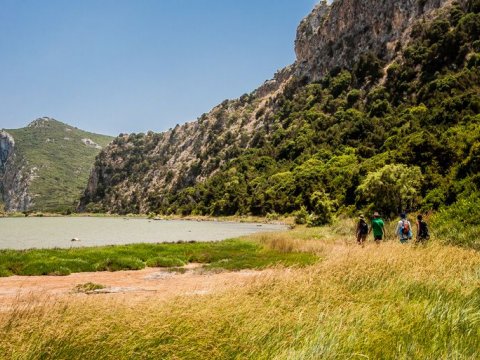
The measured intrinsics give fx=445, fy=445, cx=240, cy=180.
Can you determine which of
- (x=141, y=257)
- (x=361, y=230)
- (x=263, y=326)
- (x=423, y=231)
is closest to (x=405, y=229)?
(x=423, y=231)

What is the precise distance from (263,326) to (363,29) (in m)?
180

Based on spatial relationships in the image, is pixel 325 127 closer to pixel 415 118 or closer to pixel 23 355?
pixel 415 118

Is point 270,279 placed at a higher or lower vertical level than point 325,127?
lower

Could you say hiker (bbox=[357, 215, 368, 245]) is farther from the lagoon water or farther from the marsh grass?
the lagoon water

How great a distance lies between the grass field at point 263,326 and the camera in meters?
6.75

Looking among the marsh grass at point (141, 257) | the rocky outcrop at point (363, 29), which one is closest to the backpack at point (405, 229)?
the marsh grass at point (141, 257)

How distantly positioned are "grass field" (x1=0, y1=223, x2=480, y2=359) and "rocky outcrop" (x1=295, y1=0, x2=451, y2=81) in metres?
156

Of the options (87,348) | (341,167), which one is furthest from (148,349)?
(341,167)

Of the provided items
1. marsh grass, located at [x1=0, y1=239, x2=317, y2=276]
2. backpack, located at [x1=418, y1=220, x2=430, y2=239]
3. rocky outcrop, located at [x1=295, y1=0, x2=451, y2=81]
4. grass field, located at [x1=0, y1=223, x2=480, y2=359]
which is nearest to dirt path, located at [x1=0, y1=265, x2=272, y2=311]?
marsh grass, located at [x1=0, y1=239, x2=317, y2=276]

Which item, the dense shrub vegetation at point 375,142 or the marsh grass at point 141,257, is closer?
the marsh grass at point 141,257

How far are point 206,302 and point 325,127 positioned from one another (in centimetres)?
15373

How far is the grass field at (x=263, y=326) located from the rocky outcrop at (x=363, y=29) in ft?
511

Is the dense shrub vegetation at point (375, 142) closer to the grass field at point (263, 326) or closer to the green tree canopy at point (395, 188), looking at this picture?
the green tree canopy at point (395, 188)

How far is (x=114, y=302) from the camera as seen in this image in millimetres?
9281
